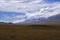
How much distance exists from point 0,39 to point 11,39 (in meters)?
1.13

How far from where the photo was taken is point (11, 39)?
21.5 m

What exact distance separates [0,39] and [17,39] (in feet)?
5.96

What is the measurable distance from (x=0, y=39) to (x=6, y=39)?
606 millimetres

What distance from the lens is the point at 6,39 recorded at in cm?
2134

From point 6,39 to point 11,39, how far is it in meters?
0.52

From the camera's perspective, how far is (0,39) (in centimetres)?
2116

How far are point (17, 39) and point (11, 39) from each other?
0.70 metres
